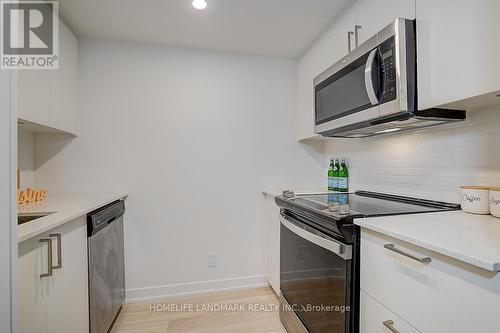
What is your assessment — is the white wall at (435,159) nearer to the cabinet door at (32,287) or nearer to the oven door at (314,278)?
the oven door at (314,278)

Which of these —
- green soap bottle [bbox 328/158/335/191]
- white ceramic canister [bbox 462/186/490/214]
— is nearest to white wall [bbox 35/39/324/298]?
green soap bottle [bbox 328/158/335/191]

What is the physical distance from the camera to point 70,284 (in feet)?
3.90

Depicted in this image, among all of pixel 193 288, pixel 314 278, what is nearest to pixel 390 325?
pixel 314 278

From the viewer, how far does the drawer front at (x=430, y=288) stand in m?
0.64

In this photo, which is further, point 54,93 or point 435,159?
point 54,93

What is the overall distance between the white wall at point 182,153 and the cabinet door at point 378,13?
1024 mm

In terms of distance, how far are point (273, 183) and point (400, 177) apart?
1.08 metres

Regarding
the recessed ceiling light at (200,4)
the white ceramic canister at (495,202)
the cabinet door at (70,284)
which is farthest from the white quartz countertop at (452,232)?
the recessed ceiling light at (200,4)

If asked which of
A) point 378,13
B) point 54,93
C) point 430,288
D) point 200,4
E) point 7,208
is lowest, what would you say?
point 430,288

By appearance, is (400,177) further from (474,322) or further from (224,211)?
(224,211)

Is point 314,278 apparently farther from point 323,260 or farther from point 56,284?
point 56,284

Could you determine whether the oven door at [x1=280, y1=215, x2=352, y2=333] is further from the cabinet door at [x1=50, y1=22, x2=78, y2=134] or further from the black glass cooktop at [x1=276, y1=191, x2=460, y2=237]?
the cabinet door at [x1=50, y1=22, x2=78, y2=134]

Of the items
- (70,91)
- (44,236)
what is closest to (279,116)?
(70,91)

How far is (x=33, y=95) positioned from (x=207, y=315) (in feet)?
5.98
